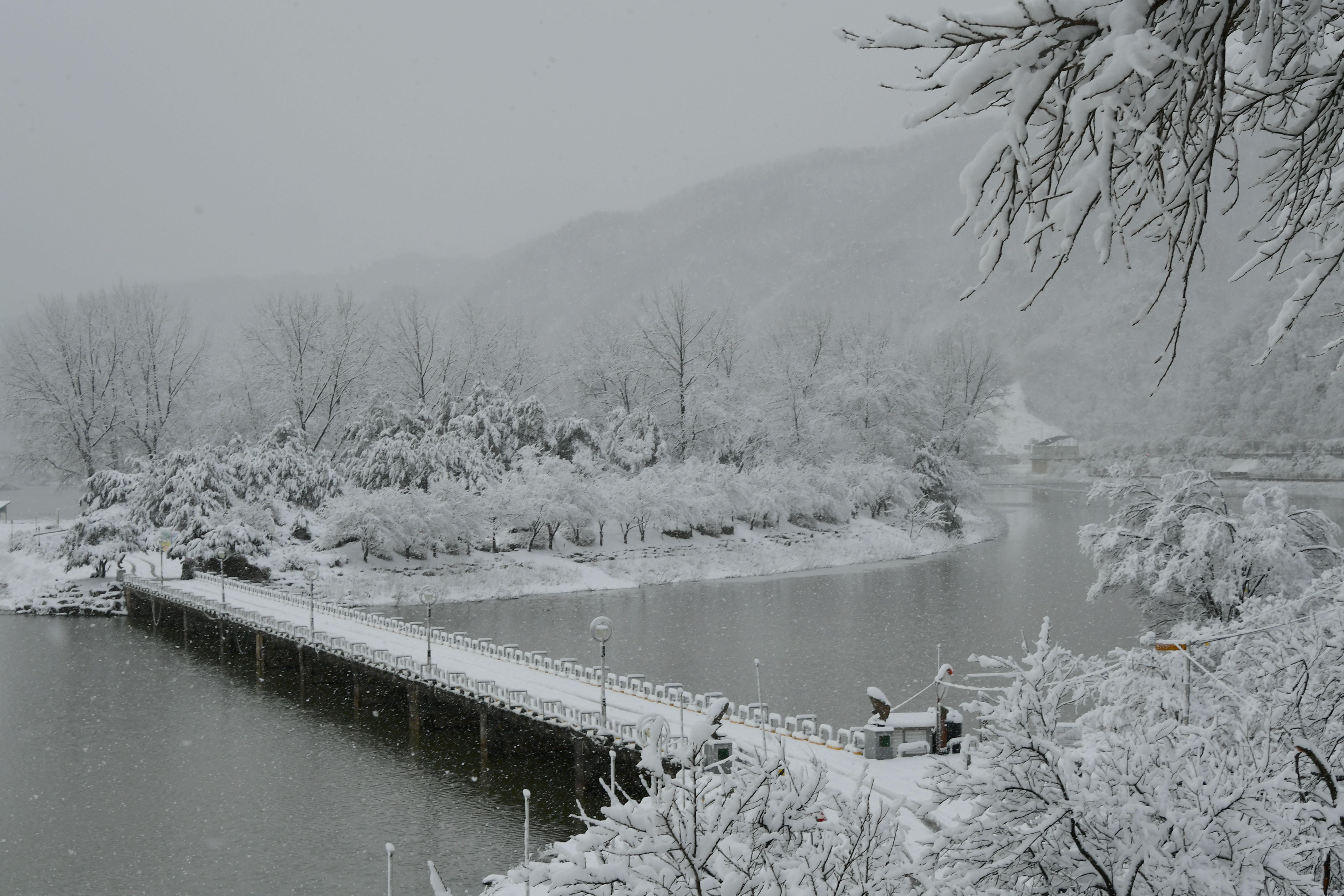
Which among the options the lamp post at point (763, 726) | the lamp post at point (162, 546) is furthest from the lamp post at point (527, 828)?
the lamp post at point (162, 546)

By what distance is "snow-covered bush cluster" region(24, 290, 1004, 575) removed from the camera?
158ft

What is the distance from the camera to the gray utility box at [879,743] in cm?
1695

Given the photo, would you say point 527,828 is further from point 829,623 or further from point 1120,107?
point 829,623

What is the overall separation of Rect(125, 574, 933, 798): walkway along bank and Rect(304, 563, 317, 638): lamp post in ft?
0.82

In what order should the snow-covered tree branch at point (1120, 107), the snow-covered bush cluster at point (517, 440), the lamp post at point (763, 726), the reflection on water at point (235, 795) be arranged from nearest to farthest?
the snow-covered tree branch at point (1120, 107), the lamp post at point (763, 726), the reflection on water at point (235, 795), the snow-covered bush cluster at point (517, 440)

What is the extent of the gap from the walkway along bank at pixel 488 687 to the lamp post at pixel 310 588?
0.25 m

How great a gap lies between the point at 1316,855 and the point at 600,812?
17.7m

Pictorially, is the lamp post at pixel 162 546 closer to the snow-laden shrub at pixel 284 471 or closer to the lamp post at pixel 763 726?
the snow-laden shrub at pixel 284 471

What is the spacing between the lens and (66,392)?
190 feet

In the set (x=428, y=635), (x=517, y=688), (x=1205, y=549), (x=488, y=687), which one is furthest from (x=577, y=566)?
(x=1205, y=549)

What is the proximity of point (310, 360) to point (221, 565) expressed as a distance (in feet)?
67.1

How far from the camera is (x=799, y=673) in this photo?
27.4 meters

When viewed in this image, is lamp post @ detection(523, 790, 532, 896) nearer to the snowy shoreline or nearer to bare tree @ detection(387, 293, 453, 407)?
the snowy shoreline

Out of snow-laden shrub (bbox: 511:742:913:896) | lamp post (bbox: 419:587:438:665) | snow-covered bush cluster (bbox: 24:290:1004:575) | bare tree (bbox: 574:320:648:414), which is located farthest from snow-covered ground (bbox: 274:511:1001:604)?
snow-laden shrub (bbox: 511:742:913:896)
